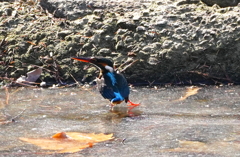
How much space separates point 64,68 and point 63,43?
0.30 m

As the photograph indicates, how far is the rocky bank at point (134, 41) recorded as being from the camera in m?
5.07

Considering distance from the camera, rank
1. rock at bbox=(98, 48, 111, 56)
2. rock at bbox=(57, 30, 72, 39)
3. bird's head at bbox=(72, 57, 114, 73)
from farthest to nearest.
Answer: rock at bbox=(57, 30, 72, 39), rock at bbox=(98, 48, 111, 56), bird's head at bbox=(72, 57, 114, 73)

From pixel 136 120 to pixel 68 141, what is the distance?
797 mm

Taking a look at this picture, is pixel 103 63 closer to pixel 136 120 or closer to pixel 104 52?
pixel 104 52

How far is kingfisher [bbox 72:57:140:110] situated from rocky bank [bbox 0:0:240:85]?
0.61 m

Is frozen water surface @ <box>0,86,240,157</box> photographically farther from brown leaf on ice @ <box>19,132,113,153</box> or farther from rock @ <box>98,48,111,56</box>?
rock @ <box>98,48,111,56</box>

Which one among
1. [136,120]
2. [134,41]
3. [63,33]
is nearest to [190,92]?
[134,41]

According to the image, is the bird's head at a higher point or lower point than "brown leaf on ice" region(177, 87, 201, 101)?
higher

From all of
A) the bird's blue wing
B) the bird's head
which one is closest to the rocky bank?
the bird's head

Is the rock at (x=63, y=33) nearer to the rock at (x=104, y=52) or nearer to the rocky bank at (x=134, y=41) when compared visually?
the rocky bank at (x=134, y=41)

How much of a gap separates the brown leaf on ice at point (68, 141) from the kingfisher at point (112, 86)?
89cm

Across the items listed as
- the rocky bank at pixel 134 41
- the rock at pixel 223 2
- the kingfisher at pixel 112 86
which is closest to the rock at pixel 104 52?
the rocky bank at pixel 134 41

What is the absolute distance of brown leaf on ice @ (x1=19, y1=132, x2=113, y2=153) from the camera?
9.27ft

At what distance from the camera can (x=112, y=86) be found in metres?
4.20
